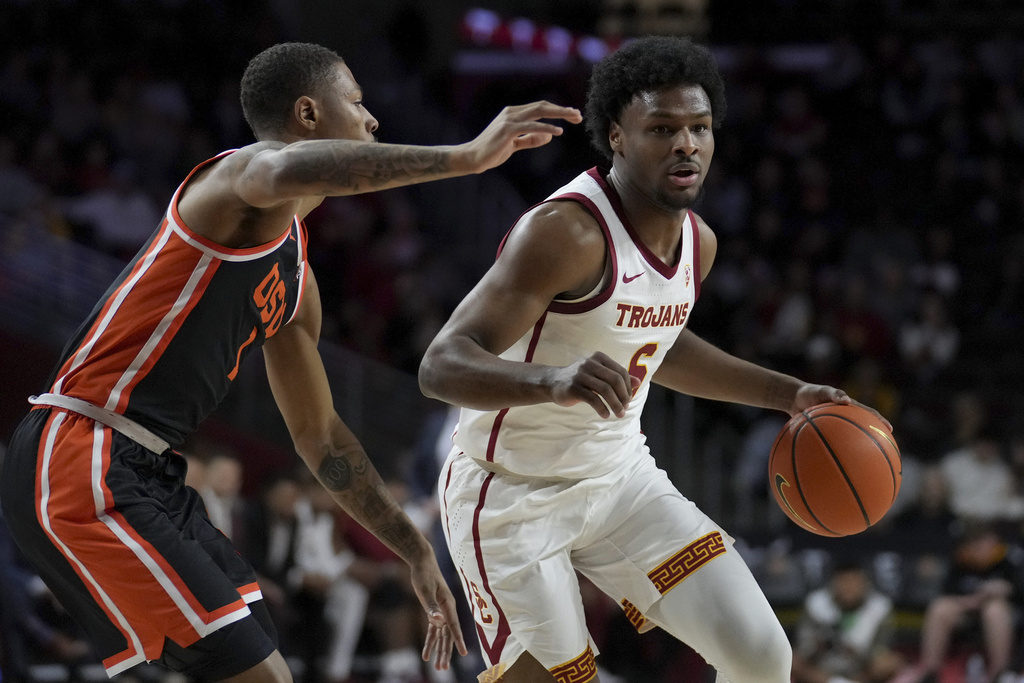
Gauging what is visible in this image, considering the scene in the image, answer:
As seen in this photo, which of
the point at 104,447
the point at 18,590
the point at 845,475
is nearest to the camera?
the point at 104,447

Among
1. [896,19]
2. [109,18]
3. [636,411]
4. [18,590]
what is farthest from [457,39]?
[636,411]

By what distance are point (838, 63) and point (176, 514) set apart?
12.1 meters

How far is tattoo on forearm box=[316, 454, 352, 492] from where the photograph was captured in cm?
371

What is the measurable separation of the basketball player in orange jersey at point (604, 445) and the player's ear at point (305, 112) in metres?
0.69

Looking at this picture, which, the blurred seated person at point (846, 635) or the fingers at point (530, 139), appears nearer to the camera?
the fingers at point (530, 139)

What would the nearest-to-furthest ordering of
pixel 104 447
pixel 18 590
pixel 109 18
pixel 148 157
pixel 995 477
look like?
pixel 104 447, pixel 18 590, pixel 995 477, pixel 148 157, pixel 109 18

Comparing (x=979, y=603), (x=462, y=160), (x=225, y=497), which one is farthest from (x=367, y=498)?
(x=979, y=603)

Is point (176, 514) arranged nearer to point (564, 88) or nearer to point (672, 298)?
point (672, 298)

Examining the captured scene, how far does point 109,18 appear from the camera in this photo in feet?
43.2

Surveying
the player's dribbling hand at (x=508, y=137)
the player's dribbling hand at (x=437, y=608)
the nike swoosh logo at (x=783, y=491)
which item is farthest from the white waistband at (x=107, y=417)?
the nike swoosh logo at (x=783, y=491)

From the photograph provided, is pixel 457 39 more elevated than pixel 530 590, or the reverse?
pixel 457 39

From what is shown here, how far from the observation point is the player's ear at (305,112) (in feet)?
11.1

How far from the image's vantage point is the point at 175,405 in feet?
10.2

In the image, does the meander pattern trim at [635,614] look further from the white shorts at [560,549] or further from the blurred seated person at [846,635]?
the blurred seated person at [846,635]
